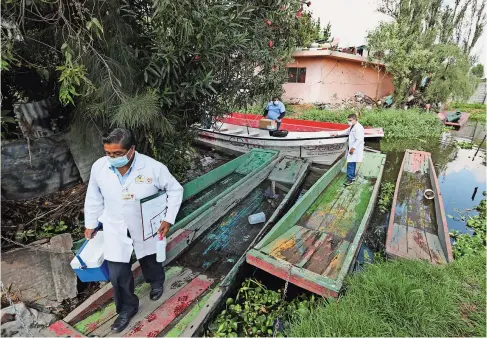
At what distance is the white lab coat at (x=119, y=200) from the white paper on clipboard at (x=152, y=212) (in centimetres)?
5

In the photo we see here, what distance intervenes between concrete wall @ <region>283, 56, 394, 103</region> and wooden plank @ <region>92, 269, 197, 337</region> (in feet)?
44.5

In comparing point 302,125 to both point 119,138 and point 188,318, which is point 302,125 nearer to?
point 188,318

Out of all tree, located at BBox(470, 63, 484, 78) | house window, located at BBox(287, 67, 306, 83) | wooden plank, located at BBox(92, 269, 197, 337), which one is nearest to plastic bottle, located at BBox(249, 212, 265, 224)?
wooden plank, located at BBox(92, 269, 197, 337)

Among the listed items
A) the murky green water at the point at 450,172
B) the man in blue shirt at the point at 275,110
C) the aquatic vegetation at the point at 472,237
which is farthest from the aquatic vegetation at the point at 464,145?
the man in blue shirt at the point at 275,110

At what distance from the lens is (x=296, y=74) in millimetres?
16250

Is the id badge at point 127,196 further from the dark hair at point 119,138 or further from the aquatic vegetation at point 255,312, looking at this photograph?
the aquatic vegetation at point 255,312

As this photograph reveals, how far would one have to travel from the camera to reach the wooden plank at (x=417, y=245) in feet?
12.5

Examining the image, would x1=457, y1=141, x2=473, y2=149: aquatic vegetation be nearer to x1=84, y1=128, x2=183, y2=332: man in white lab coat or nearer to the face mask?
x1=84, y1=128, x2=183, y2=332: man in white lab coat

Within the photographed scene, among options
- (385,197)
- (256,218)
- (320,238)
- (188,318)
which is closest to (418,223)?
(385,197)

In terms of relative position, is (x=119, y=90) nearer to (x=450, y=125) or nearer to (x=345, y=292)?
(x=345, y=292)

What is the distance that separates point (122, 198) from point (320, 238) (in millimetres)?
2969

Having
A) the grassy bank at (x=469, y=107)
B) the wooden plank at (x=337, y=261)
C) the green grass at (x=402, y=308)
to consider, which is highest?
the green grass at (x=402, y=308)

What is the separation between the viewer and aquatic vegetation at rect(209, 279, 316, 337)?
2.79 m

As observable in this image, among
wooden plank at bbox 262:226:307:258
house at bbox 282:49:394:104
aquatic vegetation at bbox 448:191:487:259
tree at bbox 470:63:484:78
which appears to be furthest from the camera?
tree at bbox 470:63:484:78
